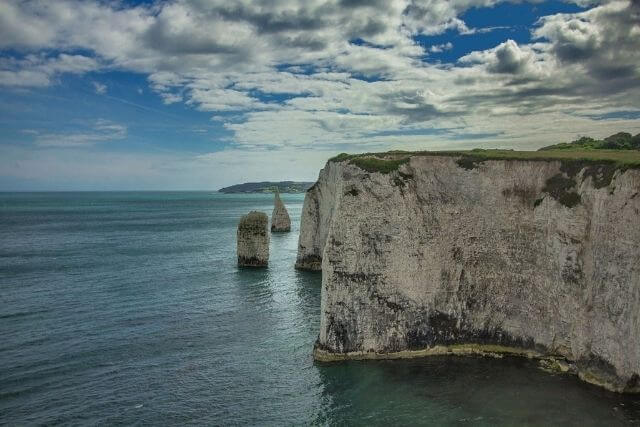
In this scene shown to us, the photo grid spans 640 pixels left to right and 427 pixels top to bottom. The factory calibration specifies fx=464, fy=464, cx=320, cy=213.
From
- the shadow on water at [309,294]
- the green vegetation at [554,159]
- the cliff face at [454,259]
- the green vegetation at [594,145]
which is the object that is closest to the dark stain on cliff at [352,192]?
the cliff face at [454,259]

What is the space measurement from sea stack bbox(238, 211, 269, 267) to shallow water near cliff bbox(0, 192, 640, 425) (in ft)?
33.0

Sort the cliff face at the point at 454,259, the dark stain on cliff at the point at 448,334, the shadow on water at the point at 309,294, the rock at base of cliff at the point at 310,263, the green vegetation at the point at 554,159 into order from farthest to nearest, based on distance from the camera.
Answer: the rock at base of cliff at the point at 310,263, the shadow on water at the point at 309,294, the dark stain on cliff at the point at 448,334, the cliff face at the point at 454,259, the green vegetation at the point at 554,159

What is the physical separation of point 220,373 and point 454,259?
55.3 ft

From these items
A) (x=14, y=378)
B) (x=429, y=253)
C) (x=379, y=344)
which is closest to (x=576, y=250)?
(x=429, y=253)

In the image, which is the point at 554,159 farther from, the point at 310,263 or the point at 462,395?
the point at 310,263

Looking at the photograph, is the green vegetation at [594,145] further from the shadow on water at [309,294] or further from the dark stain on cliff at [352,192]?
the shadow on water at [309,294]

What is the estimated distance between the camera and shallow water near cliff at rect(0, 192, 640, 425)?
76.9 ft

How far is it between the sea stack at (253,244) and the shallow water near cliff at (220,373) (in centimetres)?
1006

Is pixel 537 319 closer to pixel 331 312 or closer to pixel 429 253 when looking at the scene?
pixel 429 253

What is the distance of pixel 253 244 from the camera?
6012 centimetres

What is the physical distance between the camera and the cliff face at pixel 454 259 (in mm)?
28953

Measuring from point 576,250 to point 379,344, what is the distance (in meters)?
13.3

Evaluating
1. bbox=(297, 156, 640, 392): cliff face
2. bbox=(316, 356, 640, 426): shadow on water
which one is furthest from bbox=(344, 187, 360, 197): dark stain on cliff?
bbox=(316, 356, 640, 426): shadow on water

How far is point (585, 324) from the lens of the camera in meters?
26.5
